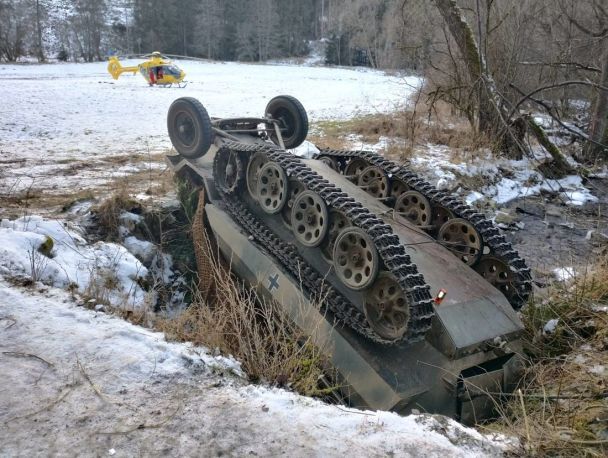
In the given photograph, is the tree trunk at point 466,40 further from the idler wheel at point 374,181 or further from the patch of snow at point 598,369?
the patch of snow at point 598,369

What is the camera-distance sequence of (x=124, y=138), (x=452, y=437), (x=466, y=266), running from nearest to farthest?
1. (x=452, y=437)
2. (x=466, y=266)
3. (x=124, y=138)

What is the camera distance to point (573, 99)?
17.7m

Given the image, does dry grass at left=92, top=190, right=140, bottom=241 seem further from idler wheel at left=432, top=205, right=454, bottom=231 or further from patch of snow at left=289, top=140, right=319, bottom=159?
idler wheel at left=432, top=205, right=454, bottom=231

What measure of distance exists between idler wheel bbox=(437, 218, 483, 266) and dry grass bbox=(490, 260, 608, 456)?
0.78 meters

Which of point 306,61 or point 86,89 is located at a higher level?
point 306,61

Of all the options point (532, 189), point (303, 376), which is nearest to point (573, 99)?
point (532, 189)

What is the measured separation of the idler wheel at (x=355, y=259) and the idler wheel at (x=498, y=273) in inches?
58.3

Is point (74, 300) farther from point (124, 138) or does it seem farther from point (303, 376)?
point (124, 138)

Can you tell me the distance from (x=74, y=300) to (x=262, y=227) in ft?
7.61

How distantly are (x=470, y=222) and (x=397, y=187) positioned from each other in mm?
1286

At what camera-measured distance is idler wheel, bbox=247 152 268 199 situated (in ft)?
20.1

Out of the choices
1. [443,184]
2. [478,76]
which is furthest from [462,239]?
[478,76]

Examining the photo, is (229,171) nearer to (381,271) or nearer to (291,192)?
(291,192)

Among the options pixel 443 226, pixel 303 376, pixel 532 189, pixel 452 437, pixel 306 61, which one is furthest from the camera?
pixel 306 61
